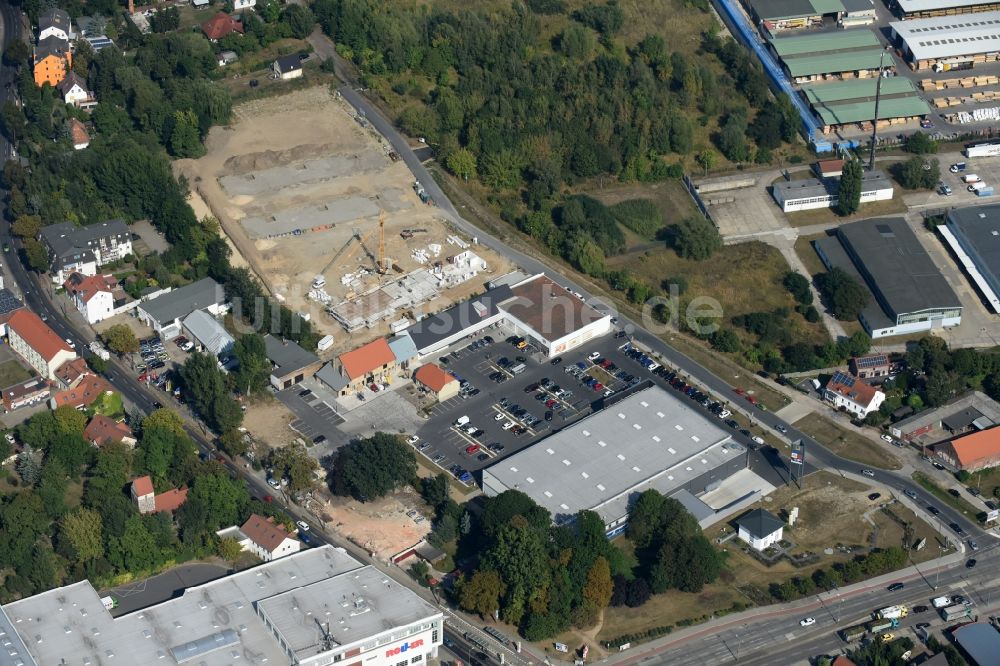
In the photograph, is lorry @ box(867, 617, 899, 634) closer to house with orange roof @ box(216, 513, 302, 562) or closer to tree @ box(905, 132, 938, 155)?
house with orange roof @ box(216, 513, 302, 562)

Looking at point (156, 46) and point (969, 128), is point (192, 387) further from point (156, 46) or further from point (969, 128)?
point (969, 128)

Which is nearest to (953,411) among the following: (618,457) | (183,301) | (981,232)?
(981,232)

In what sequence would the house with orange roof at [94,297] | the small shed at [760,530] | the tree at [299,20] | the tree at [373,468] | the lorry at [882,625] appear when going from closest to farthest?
the lorry at [882,625] → the small shed at [760,530] → the tree at [373,468] → the house with orange roof at [94,297] → the tree at [299,20]

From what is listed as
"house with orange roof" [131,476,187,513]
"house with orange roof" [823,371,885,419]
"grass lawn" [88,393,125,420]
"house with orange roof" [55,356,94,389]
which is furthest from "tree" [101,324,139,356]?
"house with orange roof" [823,371,885,419]

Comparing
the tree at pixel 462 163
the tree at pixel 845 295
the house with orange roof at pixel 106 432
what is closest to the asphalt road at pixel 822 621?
the tree at pixel 845 295

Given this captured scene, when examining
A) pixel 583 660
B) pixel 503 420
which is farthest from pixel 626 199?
pixel 583 660

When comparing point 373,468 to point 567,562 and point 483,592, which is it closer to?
point 483,592

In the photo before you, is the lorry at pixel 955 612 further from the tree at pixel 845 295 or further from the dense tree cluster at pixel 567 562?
the tree at pixel 845 295
